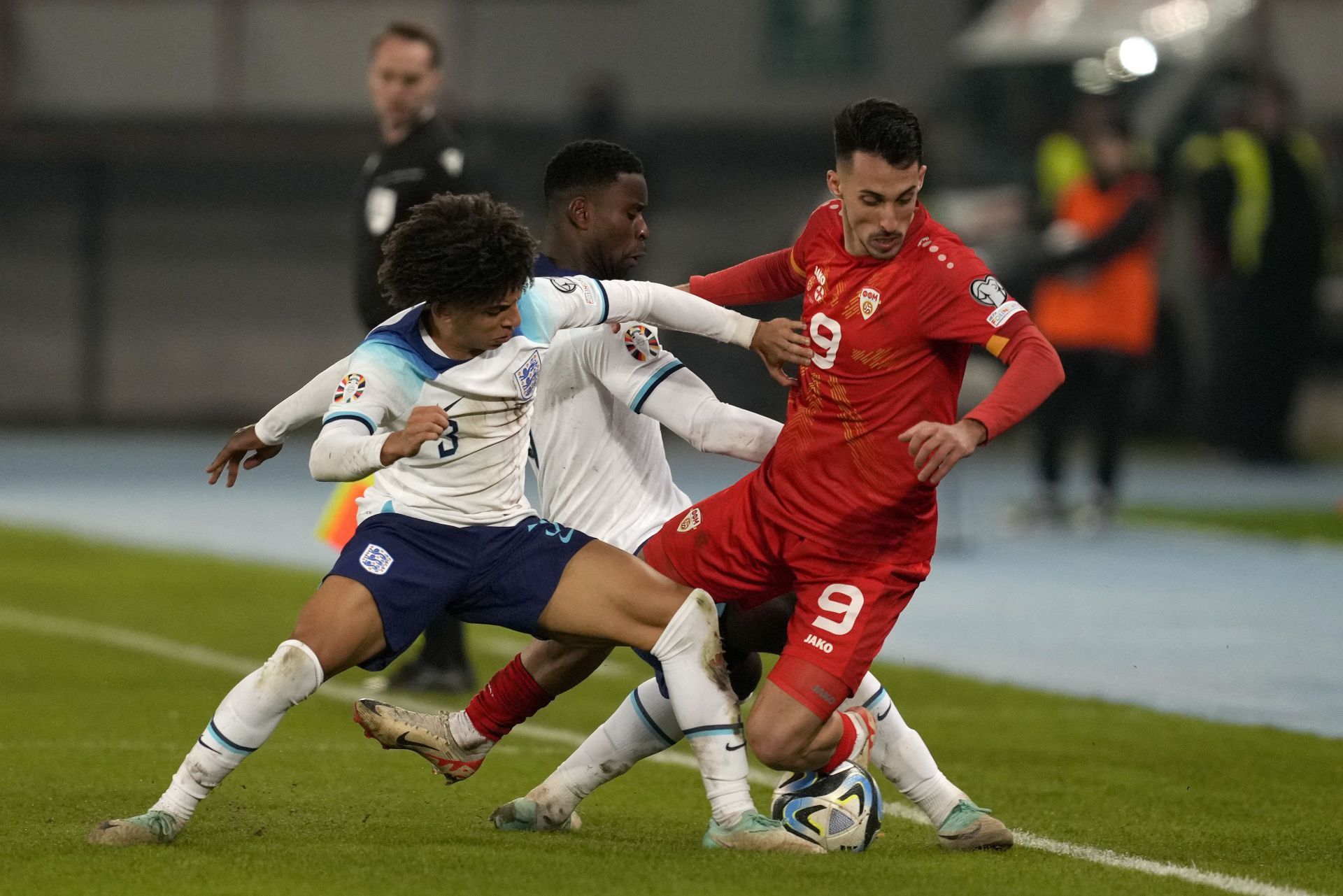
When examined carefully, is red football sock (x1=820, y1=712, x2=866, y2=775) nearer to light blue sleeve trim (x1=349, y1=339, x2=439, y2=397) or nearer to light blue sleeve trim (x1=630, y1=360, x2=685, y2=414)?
light blue sleeve trim (x1=630, y1=360, x2=685, y2=414)

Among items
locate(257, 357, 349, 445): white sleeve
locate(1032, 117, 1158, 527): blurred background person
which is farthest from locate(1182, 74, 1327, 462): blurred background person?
locate(257, 357, 349, 445): white sleeve

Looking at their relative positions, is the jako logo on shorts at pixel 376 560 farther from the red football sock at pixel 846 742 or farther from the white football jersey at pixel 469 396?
the red football sock at pixel 846 742

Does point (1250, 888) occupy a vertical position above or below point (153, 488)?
above

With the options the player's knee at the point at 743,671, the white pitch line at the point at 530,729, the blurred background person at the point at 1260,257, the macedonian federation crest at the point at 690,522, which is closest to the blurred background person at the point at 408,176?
the white pitch line at the point at 530,729

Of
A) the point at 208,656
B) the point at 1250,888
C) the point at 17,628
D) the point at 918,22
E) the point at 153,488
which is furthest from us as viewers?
the point at 918,22

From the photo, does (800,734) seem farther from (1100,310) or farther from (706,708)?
(1100,310)

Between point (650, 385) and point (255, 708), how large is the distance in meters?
1.33

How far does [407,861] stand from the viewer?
538cm

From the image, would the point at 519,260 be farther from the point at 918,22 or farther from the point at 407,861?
the point at 918,22

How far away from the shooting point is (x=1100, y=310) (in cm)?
1451

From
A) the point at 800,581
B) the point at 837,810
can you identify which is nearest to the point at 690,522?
the point at 800,581

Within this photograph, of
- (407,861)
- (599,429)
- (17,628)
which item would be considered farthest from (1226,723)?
(17,628)

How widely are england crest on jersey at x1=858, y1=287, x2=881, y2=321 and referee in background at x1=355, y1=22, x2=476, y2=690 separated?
10.0 ft

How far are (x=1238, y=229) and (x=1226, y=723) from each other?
36.0 feet
